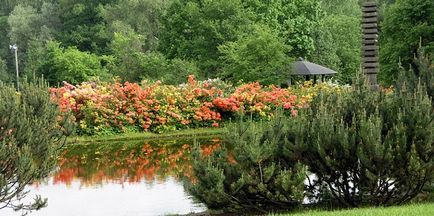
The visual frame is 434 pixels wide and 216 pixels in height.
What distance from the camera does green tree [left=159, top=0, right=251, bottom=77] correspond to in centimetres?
3528

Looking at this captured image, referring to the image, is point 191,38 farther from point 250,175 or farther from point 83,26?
point 250,175

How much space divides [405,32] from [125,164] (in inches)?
684

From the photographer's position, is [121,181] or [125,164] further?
[125,164]

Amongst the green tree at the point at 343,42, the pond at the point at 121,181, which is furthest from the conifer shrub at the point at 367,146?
the green tree at the point at 343,42

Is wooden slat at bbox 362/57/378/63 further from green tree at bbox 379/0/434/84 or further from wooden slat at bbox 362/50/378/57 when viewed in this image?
green tree at bbox 379/0/434/84

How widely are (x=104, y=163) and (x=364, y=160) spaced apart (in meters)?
9.29

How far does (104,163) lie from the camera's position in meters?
18.1

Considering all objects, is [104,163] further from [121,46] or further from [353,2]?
[353,2]

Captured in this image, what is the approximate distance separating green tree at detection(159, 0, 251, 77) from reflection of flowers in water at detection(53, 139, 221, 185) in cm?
1413

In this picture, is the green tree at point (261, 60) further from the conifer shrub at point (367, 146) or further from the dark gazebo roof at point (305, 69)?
the conifer shrub at point (367, 146)

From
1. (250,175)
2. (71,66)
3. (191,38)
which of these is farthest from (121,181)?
(71,66)

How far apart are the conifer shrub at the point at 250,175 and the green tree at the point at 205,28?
974 inches

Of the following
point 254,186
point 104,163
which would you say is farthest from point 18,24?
point 254,186

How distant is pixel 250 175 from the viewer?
10195 mm
